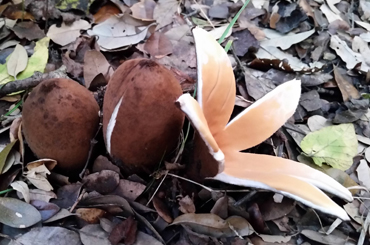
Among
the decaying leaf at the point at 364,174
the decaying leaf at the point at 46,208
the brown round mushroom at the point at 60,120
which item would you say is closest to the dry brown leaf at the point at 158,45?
the brown round mushroom at the point at 60,120

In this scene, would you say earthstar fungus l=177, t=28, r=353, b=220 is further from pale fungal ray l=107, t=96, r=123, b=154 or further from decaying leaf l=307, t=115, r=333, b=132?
decaying leaf l=307, t=115, r=333, b=132

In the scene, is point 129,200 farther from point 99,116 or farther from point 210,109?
point 210,109

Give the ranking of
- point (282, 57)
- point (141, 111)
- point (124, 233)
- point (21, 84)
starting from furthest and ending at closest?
point (282, 57) → point (21, 84) → point (124, 233) → point (141, 111)

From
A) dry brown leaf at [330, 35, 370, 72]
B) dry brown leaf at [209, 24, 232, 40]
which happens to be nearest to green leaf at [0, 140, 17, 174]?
dry brown leaf at [209, 24, 232, 40]

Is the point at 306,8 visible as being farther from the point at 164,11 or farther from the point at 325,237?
the point at 325,237

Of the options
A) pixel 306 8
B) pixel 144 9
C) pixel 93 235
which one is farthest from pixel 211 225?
pixel 306 8

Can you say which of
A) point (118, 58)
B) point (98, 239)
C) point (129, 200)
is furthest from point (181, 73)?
point (98, 239)

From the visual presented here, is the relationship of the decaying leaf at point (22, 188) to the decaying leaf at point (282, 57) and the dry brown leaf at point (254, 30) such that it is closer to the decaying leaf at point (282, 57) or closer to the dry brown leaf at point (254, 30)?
the decaying leaf at point (282, 57)
